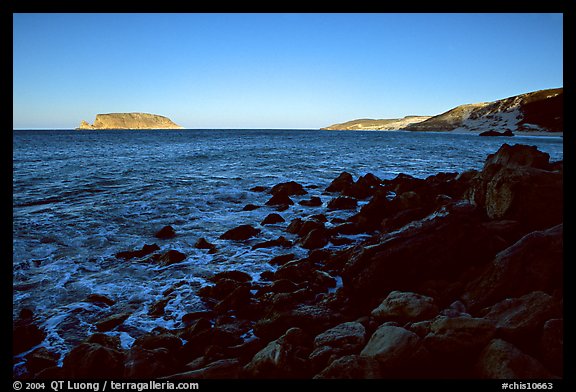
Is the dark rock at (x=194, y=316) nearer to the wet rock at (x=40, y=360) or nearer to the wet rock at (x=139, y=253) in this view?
the wet rock at (x=40, y=360)

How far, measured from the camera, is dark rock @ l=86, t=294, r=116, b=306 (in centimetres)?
689

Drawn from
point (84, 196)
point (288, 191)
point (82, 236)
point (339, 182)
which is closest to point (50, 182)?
point (84, 196)

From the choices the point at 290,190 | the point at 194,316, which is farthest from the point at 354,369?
the point at 290,190

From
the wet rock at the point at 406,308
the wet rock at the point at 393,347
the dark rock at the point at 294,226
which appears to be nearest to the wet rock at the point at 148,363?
the wet rock at the point at 393,347

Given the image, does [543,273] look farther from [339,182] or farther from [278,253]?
[339,182]

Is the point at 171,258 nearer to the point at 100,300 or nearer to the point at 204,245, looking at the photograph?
the point at 204,245

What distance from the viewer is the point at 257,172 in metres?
26.4

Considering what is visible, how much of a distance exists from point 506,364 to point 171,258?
8.26 m

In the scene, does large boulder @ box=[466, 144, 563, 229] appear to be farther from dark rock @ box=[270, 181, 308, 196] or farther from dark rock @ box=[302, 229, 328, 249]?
dark rock @ box=[270, 181, 308, 196]

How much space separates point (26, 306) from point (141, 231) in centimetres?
501

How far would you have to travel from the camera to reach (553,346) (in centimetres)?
326

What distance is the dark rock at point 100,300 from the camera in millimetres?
6890
